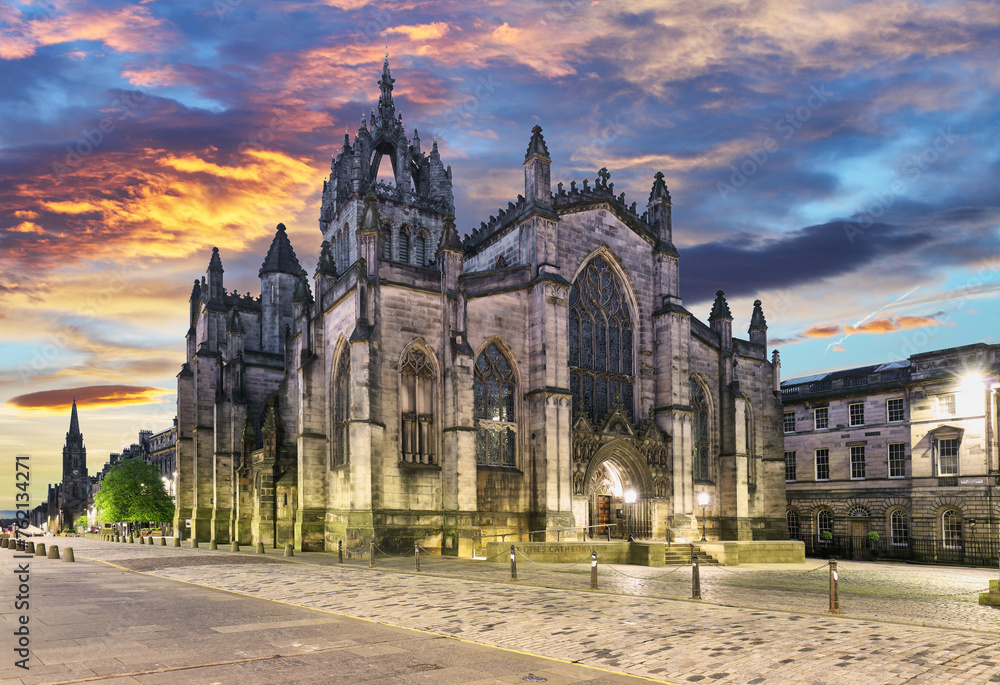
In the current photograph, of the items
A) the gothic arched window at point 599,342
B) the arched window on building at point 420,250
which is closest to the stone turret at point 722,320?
the gothic arched window at point 599,342

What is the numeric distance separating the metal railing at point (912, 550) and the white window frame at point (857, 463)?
370 cm

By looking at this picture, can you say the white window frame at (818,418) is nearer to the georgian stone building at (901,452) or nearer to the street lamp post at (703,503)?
the georgian stone building at (901,452)

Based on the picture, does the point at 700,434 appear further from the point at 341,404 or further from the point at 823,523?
the point at 341,404

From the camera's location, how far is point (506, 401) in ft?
106

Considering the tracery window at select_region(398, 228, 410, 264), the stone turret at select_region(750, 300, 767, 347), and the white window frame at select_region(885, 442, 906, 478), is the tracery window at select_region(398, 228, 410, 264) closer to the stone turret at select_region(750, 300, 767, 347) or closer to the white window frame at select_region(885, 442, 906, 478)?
the stone turret at select_region(750, 300, 767, 347)

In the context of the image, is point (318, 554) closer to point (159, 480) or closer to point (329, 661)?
point (329, 661)

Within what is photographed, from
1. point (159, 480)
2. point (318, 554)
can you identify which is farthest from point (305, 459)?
point (159, 480)

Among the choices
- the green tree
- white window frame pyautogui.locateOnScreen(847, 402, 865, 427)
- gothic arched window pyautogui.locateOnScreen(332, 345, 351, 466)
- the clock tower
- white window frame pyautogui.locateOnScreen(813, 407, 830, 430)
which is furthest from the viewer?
the clock tower

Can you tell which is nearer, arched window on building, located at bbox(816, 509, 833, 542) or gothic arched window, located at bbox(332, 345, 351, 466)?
gothic arched window, located at bbox(332, 345, 351, 466)

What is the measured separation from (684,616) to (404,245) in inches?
1542

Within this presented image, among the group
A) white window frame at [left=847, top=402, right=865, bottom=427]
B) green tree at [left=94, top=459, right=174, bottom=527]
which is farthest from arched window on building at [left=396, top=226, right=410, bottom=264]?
green tree at [left=94, top=459, right=174, bottom=527]

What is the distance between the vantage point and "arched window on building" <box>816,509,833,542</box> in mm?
46875

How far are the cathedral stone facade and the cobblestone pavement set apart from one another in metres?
6.56

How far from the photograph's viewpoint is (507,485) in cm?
3141
